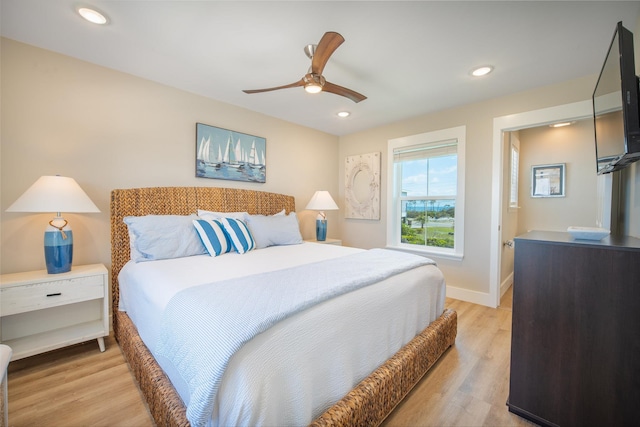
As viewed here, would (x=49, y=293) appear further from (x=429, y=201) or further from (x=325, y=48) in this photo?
(x=429, y=201)

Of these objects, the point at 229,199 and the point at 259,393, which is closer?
the point at 259,393

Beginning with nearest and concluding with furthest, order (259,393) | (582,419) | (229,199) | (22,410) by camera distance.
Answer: (259,393) → (582,419) → (22,410) → (229,199)

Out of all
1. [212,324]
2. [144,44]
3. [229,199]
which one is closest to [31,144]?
[144,44]

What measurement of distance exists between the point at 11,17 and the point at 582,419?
13.6 feet

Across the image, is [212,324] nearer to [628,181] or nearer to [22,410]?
[22,410]

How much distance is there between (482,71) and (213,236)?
2.90 m

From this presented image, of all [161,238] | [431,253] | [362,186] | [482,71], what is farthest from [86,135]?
[431,253]

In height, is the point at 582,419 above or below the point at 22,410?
above

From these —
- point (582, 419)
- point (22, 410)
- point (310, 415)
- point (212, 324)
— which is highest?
point (212, 324)

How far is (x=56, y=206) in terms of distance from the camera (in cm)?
180

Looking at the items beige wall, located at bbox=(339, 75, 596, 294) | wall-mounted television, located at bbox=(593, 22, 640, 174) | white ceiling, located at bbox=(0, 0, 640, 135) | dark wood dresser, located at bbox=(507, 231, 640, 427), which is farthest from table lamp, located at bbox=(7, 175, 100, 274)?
beige wall, located at bbox=(339, 75, 596, 294)

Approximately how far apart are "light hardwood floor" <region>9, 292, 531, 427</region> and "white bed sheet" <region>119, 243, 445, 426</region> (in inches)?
14.2

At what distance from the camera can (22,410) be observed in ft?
4.82

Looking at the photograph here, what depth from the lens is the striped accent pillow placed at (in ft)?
8.04
